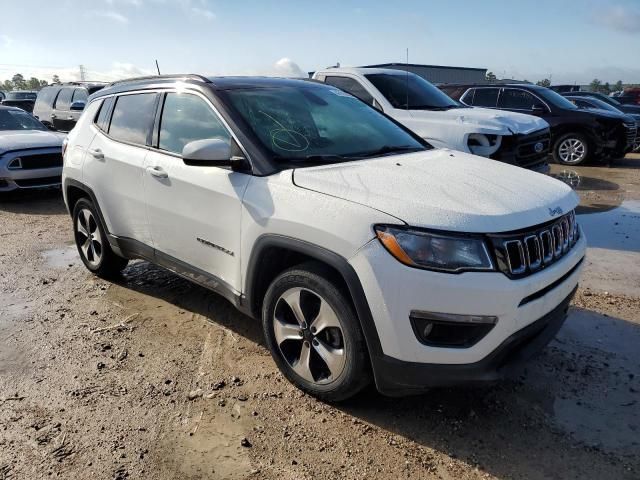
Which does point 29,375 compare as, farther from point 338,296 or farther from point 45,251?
point 45,251

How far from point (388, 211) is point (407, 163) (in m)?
0.85

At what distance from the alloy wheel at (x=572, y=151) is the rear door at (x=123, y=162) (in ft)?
32.5

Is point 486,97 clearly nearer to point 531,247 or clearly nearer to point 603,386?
point 603,386

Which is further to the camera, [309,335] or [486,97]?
[486,97]

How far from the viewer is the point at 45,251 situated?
604 centimetres

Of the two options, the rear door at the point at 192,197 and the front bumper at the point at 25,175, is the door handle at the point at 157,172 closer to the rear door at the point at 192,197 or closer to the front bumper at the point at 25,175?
the rear door at the point at 192,197

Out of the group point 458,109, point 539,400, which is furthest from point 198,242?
point 458,109

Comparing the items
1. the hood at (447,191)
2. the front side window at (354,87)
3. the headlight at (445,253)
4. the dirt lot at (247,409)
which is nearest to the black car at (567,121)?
the front side window at (354,87)

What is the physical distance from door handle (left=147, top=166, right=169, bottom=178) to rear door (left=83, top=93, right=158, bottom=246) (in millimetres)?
138

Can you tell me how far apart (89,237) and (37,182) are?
4.36 metres

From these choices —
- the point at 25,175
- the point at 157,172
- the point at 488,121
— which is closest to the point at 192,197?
the point at 157,172

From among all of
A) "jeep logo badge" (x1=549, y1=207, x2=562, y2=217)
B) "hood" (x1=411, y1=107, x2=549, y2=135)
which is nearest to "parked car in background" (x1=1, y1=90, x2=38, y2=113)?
"hood" (x1=411, y1=107, x2=549, y2=135)

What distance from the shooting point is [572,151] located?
37.5ft

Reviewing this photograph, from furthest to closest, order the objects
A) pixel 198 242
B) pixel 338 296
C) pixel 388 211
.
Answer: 1. pixel 198 242
2. pixel 338 296
3. pixel 388 211
